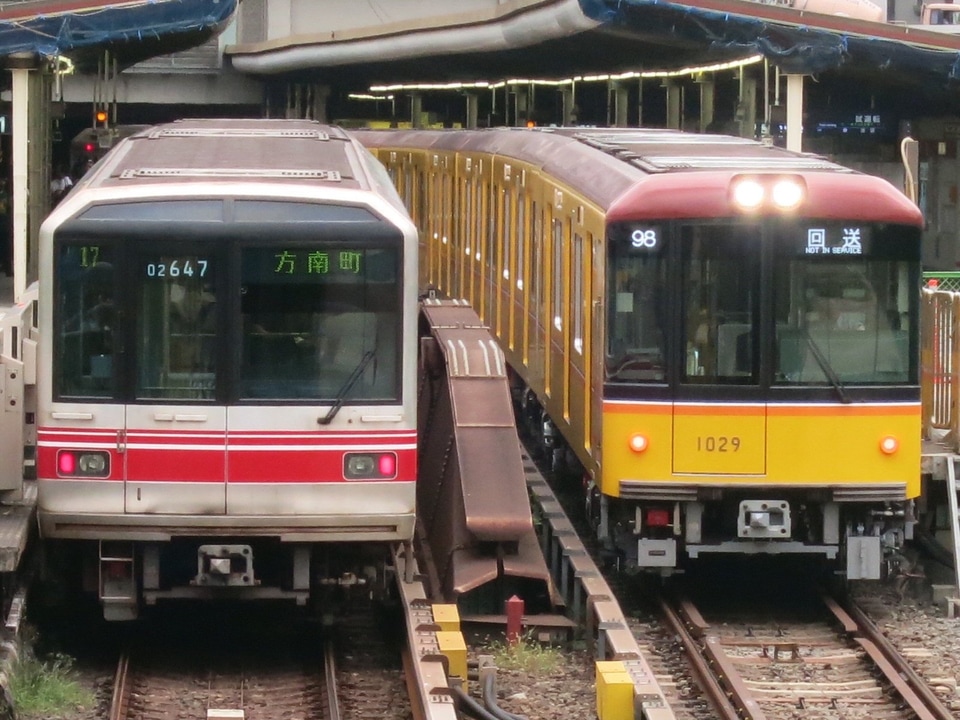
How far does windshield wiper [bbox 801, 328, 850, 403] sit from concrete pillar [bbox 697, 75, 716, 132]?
1121 cm

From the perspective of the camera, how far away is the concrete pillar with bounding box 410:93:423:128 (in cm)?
3397

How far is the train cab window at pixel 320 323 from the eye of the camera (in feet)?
29.8

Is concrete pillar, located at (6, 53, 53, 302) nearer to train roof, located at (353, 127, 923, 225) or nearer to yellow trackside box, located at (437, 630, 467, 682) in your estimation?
train roof, located at (353, 127, 923, 225)

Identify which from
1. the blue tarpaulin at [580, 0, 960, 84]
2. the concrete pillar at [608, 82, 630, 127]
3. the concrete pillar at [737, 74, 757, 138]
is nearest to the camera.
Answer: the blue tarpaulin at [580, 0, 960, 84]

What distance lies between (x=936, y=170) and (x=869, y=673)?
12837mm

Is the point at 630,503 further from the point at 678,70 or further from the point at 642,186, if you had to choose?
the point at 678,70

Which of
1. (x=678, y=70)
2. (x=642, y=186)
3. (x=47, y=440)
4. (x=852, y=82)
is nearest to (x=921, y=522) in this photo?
(x=642, y=186)

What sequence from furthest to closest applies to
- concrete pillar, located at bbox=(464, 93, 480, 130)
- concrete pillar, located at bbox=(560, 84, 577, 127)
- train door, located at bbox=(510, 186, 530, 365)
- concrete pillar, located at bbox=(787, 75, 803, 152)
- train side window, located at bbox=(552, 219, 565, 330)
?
1. concrete pillar, located at bbox=(464, 93, 480, 130)
2. concrete pillar, located at bbox=(560, 84, 577, 127)
3. concrete pillar, located at bbox=(787, 75, 803, 152)
4. train door, located at bbox=(510, 186, 530, 365)
5. train side window, located at bbox=(552, 219, 565, 330)

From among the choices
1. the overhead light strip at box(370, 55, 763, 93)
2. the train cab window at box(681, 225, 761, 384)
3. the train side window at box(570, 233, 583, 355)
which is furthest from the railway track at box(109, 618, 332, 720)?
the overhead light strip at box(370, 55, 763, 93)

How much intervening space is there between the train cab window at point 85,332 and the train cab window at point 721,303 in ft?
10.6

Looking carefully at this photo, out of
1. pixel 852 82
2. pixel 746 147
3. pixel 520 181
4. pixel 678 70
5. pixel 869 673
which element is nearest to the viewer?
pixel 869 673

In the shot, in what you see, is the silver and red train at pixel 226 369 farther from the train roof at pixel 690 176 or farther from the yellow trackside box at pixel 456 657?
the train roof at pixel 690 176

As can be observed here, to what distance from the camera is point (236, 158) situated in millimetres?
10227

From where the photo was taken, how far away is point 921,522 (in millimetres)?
12828
